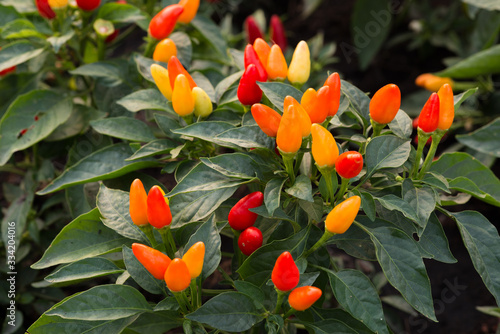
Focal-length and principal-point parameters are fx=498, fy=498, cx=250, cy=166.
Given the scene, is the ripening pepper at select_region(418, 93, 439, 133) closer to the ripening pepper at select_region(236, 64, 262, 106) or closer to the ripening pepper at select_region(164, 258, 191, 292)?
the ripening pepper at select_region(236, 64, 262, 106)

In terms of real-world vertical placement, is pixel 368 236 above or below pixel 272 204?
below

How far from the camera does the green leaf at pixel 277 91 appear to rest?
109cm

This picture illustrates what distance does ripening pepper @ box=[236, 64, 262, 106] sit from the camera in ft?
3.64

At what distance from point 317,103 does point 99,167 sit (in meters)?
0.62

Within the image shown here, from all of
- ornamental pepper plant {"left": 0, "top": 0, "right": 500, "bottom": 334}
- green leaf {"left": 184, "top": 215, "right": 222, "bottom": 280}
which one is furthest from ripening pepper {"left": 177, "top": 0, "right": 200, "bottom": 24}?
green leaf {"left": 184, "top": 215, "right": 222, "bottom": 280}

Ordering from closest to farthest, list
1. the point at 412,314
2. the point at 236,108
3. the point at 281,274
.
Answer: the point at 281,274 → the point at 236,108 → the point at 412,314

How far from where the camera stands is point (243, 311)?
97 cm

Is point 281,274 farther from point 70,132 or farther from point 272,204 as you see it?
point 70,132

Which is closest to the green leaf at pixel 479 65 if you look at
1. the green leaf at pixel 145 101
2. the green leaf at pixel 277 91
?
the green leaf at pixel 277 91

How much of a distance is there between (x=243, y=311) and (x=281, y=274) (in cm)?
13

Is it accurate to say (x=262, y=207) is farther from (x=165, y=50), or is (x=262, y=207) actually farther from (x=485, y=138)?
(x=485, y=138)

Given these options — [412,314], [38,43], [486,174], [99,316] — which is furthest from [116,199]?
[412,314]

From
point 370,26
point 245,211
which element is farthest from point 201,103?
point 370,26

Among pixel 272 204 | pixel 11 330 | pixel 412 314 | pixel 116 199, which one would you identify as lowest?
pixel 412 314
